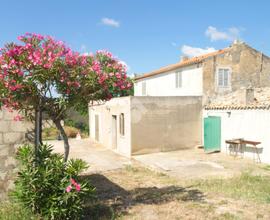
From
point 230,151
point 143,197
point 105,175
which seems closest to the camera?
point 143,197

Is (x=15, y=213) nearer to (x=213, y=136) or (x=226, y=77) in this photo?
(x=213, y=136)

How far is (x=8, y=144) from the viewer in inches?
269

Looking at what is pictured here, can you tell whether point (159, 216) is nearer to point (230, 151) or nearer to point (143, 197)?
point (143, 197)

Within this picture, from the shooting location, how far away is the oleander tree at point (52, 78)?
5492mm

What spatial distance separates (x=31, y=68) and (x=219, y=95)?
14821mm

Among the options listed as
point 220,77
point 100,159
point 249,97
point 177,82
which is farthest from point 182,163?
point 177,82

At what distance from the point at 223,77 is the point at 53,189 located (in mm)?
15388

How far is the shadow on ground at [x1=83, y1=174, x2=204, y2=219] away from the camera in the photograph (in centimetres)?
669

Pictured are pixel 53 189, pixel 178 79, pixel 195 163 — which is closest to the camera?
pixel 53 189

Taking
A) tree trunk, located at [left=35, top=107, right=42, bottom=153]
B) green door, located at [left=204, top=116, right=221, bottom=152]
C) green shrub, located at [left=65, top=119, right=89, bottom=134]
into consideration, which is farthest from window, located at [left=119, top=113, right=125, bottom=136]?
green shrub, located at [left=65, top=119, right=89, bottom=134]

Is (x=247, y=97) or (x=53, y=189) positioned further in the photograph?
(x=247, y=97)

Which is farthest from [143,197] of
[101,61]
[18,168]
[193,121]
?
[193,121]

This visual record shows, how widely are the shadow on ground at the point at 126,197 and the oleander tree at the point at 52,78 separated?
2355 millimetres

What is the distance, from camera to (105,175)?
1138 cm
